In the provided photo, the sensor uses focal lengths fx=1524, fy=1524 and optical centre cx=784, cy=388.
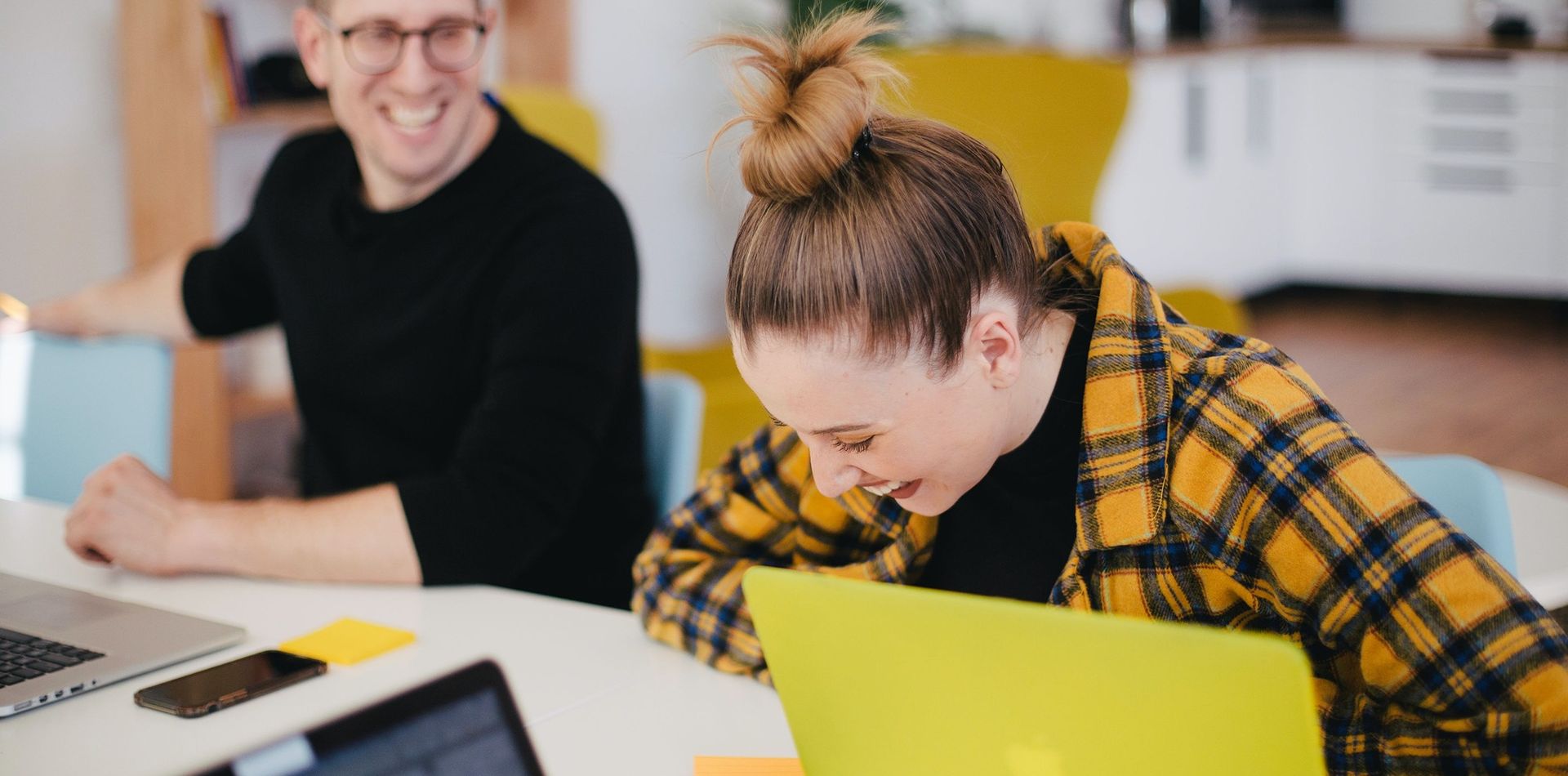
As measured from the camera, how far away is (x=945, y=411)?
1058 mm

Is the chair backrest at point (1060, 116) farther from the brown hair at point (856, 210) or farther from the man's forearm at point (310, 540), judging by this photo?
the brown hair at point (856, 210)

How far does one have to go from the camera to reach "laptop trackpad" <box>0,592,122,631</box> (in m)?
1.32

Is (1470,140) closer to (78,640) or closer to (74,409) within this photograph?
(74,409)

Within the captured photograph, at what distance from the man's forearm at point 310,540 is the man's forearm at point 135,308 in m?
0.68

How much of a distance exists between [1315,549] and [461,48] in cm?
116

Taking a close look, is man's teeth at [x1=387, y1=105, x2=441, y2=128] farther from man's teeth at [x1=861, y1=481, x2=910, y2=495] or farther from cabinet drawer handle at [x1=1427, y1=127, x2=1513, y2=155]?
cabinet drawer handle at [x1=1427, y1=127, x2=1513, y2=155]

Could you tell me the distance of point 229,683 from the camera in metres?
1.19

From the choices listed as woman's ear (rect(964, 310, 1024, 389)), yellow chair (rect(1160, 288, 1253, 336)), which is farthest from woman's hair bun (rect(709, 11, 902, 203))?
yellow chair (rect(1160, 288, 1253, 336))

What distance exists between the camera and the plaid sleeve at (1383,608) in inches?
34.9

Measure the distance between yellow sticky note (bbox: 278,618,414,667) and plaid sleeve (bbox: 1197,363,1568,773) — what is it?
2.27 feet

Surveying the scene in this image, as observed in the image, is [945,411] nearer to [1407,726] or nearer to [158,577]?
[1407,726]

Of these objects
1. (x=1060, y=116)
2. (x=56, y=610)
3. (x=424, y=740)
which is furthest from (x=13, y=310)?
(x=1060, y=116)

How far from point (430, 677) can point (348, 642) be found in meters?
0.34

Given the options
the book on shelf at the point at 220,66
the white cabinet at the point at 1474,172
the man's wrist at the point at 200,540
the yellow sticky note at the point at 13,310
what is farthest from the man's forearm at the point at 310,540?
the white cabinet at the point at 1474,172
